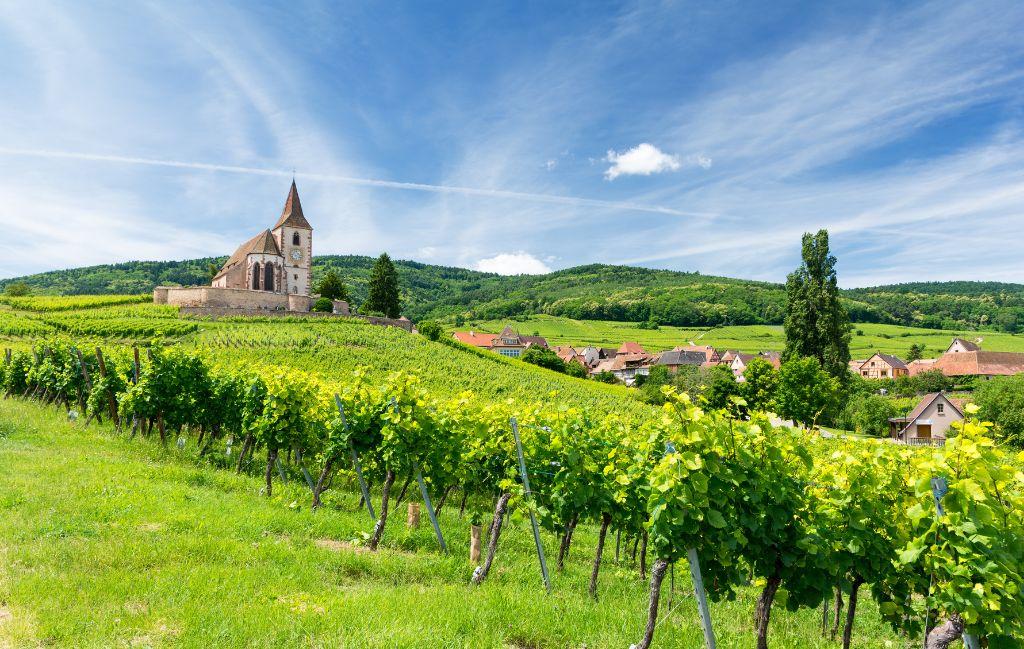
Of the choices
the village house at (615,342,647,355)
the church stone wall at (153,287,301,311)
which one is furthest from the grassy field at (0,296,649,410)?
the village house at (615,342,647,355)

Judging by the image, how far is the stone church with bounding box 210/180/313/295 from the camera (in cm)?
6003

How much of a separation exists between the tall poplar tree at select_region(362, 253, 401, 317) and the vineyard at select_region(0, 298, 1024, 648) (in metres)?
48.8

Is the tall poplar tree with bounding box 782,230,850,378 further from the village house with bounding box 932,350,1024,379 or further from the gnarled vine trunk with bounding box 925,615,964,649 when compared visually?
the village house with bounding box 932,350,1024,379

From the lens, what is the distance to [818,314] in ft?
132

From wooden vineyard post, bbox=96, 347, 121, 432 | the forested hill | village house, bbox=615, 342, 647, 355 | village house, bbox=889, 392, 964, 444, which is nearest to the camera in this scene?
wooden vineyard post, bbox=96, 347, 121, 432

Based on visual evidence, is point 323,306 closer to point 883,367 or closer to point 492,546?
point 492,546

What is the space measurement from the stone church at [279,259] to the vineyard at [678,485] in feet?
161

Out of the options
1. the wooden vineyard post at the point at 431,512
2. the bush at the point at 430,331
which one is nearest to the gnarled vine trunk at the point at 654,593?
the wooden vineyard post at the point at 431,512

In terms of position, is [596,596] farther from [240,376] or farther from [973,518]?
[240,376]

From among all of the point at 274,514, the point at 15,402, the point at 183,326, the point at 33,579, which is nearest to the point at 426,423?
the point at 274,514

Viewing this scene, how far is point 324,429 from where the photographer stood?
10.6m

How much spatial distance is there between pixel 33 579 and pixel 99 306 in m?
56.1

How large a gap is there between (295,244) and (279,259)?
310 centimetres

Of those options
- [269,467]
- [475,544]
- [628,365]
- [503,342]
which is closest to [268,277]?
[503,342]
